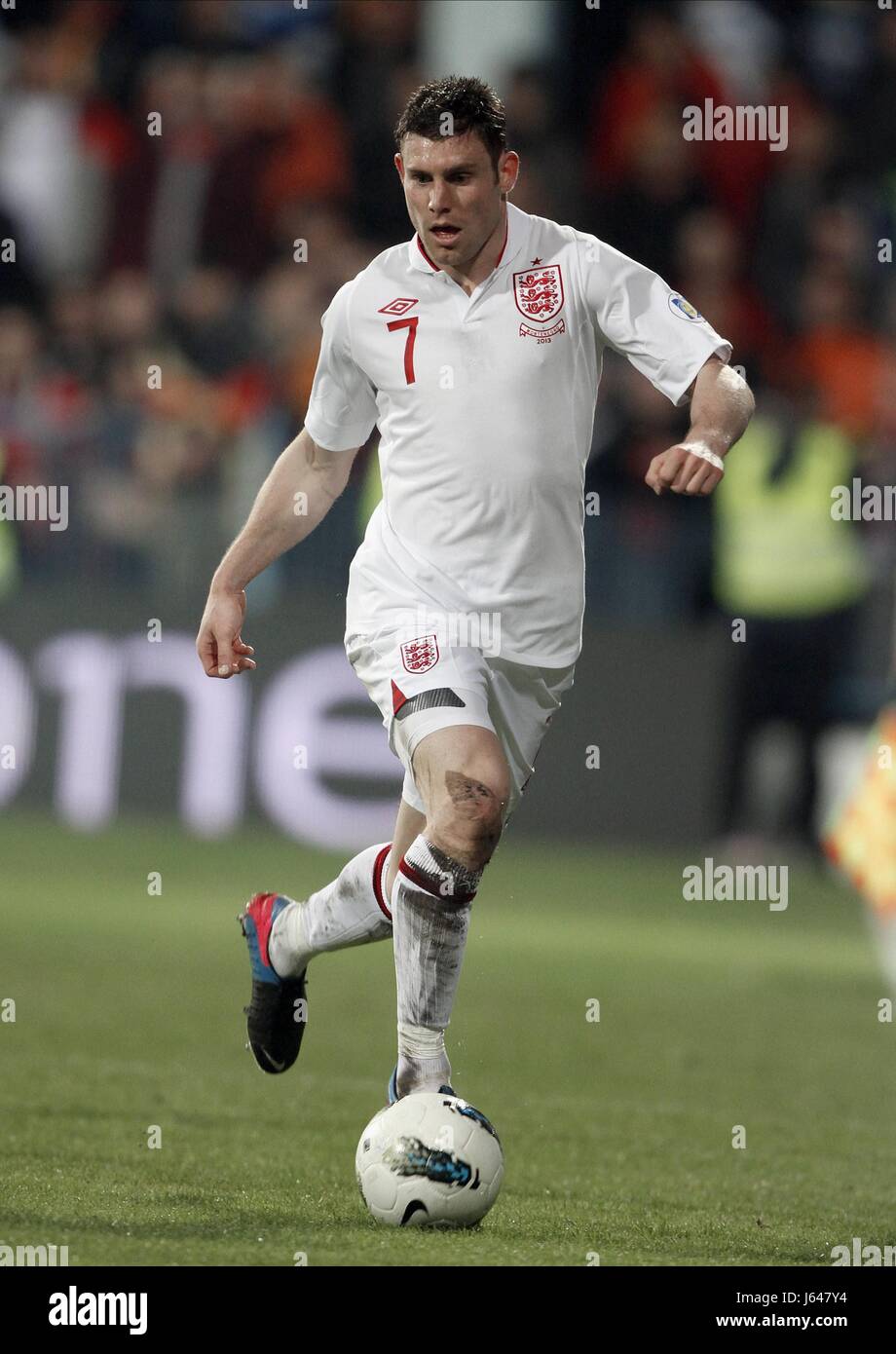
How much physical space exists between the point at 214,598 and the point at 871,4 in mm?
12707

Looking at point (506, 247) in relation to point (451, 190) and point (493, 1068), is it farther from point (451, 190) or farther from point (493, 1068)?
point (493, 1068)

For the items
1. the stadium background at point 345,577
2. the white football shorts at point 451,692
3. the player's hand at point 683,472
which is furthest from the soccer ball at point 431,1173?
the player's hand at point 683,472

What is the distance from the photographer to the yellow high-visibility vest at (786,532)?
1307 cm

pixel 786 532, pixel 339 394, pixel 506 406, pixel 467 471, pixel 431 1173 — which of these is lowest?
pixel 431 1173

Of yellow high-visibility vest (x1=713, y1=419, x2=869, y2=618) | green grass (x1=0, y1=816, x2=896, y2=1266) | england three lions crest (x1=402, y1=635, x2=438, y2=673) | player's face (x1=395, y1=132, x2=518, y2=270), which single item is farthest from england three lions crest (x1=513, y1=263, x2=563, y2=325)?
yellow high-visibility vest (x1=713, y1=419, x2=869, y2=618)

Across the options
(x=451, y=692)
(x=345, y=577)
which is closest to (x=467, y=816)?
(x=451, y=692)

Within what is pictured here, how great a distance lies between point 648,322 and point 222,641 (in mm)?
1304

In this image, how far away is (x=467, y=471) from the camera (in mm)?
5535

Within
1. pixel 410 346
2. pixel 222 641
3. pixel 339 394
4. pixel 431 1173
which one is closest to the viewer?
pixel 431 1173

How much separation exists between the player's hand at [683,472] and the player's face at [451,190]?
0.84 m

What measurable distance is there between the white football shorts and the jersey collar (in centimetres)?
89

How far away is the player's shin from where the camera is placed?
17.5 ft

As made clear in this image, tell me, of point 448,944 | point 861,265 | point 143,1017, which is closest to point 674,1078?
point 143,1017

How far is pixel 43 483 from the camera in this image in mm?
13945
